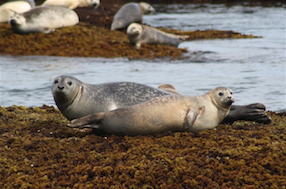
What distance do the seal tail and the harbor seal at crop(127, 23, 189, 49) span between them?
7909 mm

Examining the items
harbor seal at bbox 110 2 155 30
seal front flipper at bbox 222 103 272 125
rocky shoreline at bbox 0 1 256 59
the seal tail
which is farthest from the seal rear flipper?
harbor seal at bbox 110 2 155 30

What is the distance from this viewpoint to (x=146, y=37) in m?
13.3

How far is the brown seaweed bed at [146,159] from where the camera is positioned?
4.02 meters

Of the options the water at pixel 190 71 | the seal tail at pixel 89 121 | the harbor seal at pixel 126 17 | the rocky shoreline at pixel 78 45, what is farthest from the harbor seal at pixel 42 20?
the seal tail at pixel 89 121

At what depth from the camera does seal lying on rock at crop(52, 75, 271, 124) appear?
17.7 feet

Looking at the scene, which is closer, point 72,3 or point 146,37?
point 146,37

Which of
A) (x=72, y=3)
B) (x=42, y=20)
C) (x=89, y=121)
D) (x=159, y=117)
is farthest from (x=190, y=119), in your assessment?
(x=72, y=3)

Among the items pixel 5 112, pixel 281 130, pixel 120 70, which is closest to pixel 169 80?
pixel 120 70

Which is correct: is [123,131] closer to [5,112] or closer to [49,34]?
[5,112]

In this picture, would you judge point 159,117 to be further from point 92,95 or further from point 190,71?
point 190,71

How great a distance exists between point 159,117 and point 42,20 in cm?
896

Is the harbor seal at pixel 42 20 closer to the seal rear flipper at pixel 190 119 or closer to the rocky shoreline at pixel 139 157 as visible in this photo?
the rocky shoreline at pixel 139 157

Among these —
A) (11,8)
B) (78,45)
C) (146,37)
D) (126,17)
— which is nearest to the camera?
(78,45)

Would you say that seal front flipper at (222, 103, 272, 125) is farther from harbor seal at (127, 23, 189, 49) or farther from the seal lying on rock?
harbor seal at (127, 23, 189, 49)
